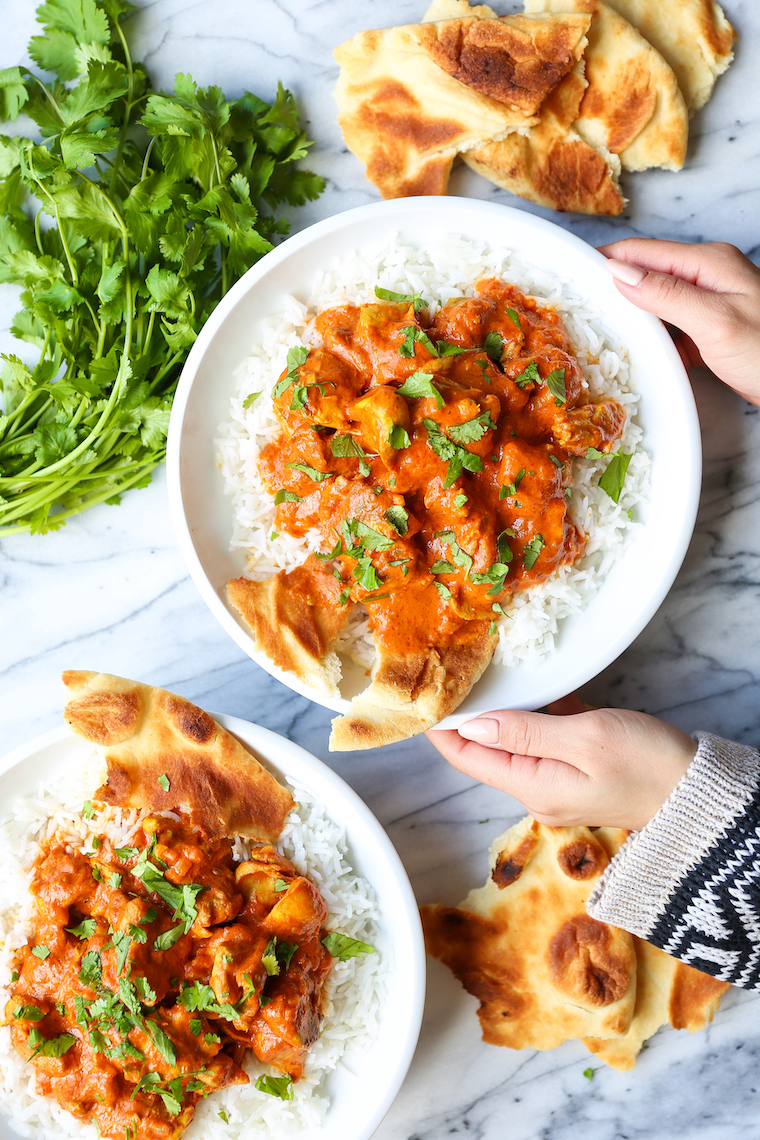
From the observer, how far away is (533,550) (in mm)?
2639

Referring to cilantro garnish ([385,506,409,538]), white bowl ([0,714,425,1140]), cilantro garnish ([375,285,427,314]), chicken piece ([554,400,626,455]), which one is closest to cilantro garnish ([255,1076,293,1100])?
white bowl ([0,714,425,1140])

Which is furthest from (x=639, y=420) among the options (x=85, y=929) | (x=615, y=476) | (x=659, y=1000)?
(x=85, y=929)

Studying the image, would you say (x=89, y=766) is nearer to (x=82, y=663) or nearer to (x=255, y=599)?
(x=82, y=663)

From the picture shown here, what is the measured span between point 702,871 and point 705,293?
2.10 m

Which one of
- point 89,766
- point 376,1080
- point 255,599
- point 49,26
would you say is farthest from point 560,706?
point 49,26

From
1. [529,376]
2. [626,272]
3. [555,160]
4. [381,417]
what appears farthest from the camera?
[555,160]

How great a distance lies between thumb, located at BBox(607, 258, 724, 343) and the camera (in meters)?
2.73

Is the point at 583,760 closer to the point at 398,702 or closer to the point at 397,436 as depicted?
the point at 398,702

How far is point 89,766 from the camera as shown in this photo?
2.95 m

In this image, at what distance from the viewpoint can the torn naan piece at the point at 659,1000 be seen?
328 centimetres

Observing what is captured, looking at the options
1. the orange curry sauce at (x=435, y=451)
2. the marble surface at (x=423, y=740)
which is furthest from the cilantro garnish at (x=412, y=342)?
the marble surface at (x=423, y=740)

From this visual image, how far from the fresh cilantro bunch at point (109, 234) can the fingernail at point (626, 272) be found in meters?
1.25

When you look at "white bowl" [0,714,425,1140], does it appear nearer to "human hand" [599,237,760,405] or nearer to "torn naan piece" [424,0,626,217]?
"human hand" [599,237,760,405]

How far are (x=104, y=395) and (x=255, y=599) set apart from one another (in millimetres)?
1078
